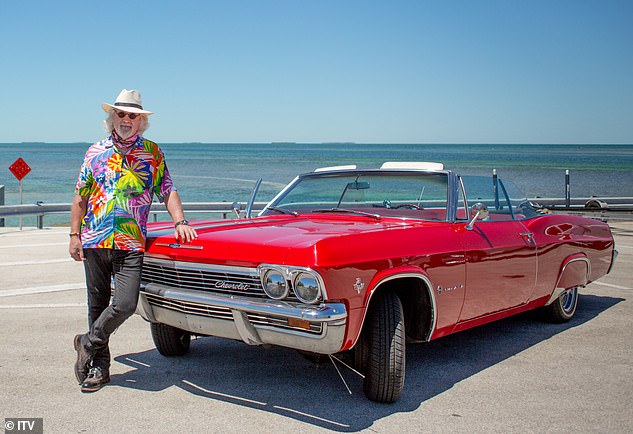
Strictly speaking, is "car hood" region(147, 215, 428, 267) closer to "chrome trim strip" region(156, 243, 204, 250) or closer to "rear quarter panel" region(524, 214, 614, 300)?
"chrome trim strip" region(156, 243, 204, 250)

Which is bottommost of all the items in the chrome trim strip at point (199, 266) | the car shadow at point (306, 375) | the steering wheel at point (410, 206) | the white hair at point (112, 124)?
the car shadow at point (306, 375)

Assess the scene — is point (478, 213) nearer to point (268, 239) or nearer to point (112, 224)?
point (268, 239)

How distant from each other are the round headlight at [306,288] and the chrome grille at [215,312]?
0.14m

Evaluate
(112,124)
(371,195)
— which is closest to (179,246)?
(112,124)

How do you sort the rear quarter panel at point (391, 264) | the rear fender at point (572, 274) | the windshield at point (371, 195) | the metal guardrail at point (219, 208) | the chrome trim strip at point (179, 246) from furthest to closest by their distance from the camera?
the metal guardrail at point (219, 208), the rear fender at point (572, 274), the windshield at point (371, 195), the chrome trim strip at point (179, 246), the rear quarter panel at point (391, 264)

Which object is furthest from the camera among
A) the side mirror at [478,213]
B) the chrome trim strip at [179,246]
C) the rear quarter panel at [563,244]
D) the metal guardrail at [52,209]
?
the metal guardrail at [52,209]

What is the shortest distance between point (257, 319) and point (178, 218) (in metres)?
1.04

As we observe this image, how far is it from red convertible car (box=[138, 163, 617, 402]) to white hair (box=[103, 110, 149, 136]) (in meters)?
0.72

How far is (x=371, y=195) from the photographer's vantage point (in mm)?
5938

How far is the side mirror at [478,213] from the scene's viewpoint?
5.08 m

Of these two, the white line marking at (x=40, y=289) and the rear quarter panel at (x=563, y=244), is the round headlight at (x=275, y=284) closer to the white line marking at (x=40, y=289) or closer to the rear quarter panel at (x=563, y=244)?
the rear quarter panel at (x=563, y=244)

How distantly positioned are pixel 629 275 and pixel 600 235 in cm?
291

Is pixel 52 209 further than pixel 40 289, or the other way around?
pixel 52 209

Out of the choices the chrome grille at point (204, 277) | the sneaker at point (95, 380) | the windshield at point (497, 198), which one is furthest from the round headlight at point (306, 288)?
the windshield at point (497, 198)
